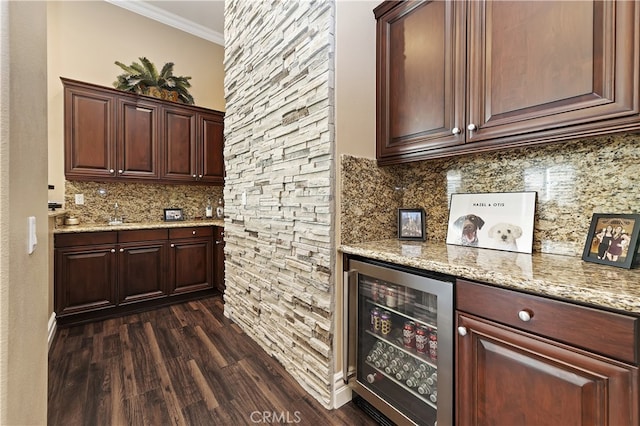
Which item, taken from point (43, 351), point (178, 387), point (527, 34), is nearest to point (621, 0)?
point (527, 34)

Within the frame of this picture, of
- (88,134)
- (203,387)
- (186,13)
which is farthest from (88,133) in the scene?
(203,387)

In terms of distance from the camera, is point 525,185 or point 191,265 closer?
point 525,185

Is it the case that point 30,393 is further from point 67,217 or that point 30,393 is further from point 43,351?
point 67,217

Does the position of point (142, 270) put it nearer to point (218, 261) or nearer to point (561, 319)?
point (218, 261)

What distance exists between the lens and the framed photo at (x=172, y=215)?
3678 millimetres

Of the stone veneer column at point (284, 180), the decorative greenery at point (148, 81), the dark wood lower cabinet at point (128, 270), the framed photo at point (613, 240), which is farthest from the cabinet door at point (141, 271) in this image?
the framed photo at point (613, 240)

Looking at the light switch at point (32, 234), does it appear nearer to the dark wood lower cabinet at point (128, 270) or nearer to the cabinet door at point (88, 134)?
the dark wood lower cabinet at point (128, 270)

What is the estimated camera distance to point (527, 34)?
1131 mm

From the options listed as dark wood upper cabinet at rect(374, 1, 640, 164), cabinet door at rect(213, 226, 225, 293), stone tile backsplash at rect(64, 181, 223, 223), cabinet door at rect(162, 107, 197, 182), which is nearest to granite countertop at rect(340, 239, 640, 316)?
dark wood upper cabinet at rect(374, 1, 640, 164)

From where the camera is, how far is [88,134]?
288 cm

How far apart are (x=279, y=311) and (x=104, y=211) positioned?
8.93 ft

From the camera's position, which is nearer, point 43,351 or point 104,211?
point 43,351

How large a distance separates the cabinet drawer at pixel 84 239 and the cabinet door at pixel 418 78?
110 inches

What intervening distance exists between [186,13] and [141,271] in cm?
339
